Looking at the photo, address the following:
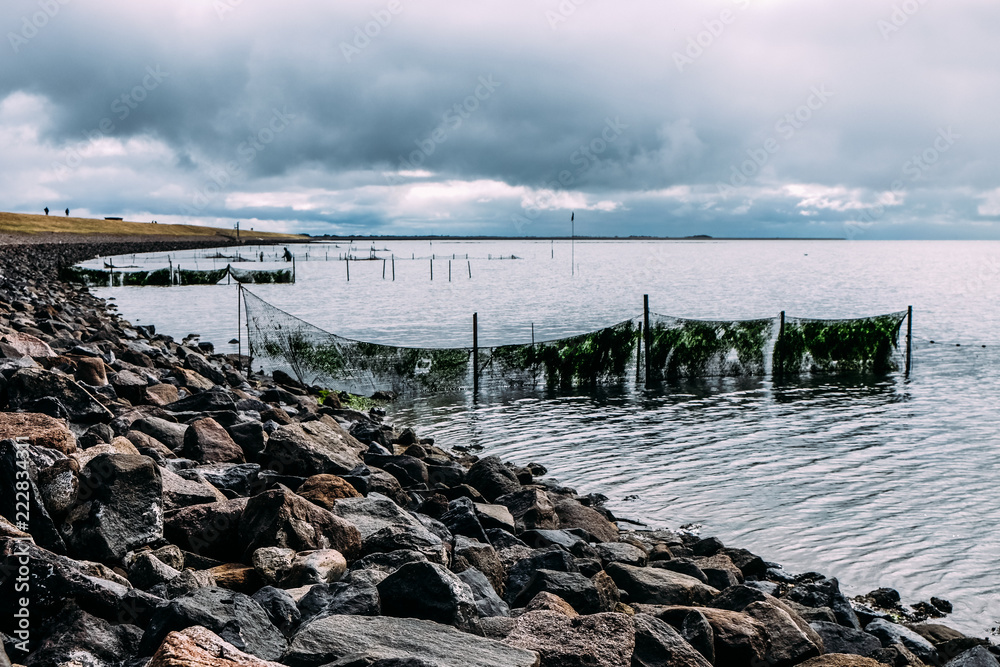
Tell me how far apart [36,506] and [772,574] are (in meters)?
8.11

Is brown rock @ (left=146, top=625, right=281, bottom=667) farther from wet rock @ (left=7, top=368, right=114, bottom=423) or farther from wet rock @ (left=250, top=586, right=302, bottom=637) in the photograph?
wet rock @ (left=7, top=368, right=114, bottom=423)

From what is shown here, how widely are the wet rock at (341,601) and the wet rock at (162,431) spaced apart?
4721 millimetres

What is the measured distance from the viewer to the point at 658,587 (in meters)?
7.48

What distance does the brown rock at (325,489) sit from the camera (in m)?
8.03

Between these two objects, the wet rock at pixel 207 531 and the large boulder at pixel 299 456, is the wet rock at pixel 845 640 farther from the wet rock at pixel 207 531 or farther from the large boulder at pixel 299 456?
the large boulder at pixel 299 456

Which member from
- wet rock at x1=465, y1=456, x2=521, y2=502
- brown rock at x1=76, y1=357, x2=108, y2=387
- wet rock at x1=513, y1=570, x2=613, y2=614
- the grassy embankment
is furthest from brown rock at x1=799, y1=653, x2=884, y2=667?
the grassy embankment

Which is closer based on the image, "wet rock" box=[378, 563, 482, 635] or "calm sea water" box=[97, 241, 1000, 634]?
"wet rock" box=[378, 563, 482, 635]

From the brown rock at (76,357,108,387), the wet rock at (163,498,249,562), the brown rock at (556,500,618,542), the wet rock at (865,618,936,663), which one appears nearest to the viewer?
the wet rock at (163,498,249,562)

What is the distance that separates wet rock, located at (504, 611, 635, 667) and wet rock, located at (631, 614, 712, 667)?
0.11m

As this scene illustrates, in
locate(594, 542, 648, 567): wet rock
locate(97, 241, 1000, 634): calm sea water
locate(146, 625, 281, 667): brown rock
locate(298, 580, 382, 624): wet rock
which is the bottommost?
locate(97, 241, 1000, 634): calm sea water

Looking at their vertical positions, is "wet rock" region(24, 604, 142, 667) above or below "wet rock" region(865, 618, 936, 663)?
above

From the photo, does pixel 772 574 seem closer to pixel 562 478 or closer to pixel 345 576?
pixel 562 478

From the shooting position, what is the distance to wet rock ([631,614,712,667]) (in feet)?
17.8

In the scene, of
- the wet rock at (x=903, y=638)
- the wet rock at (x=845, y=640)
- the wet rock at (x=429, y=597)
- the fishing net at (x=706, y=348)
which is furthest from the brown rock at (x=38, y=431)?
the fishing net at (x=706, y=348)
